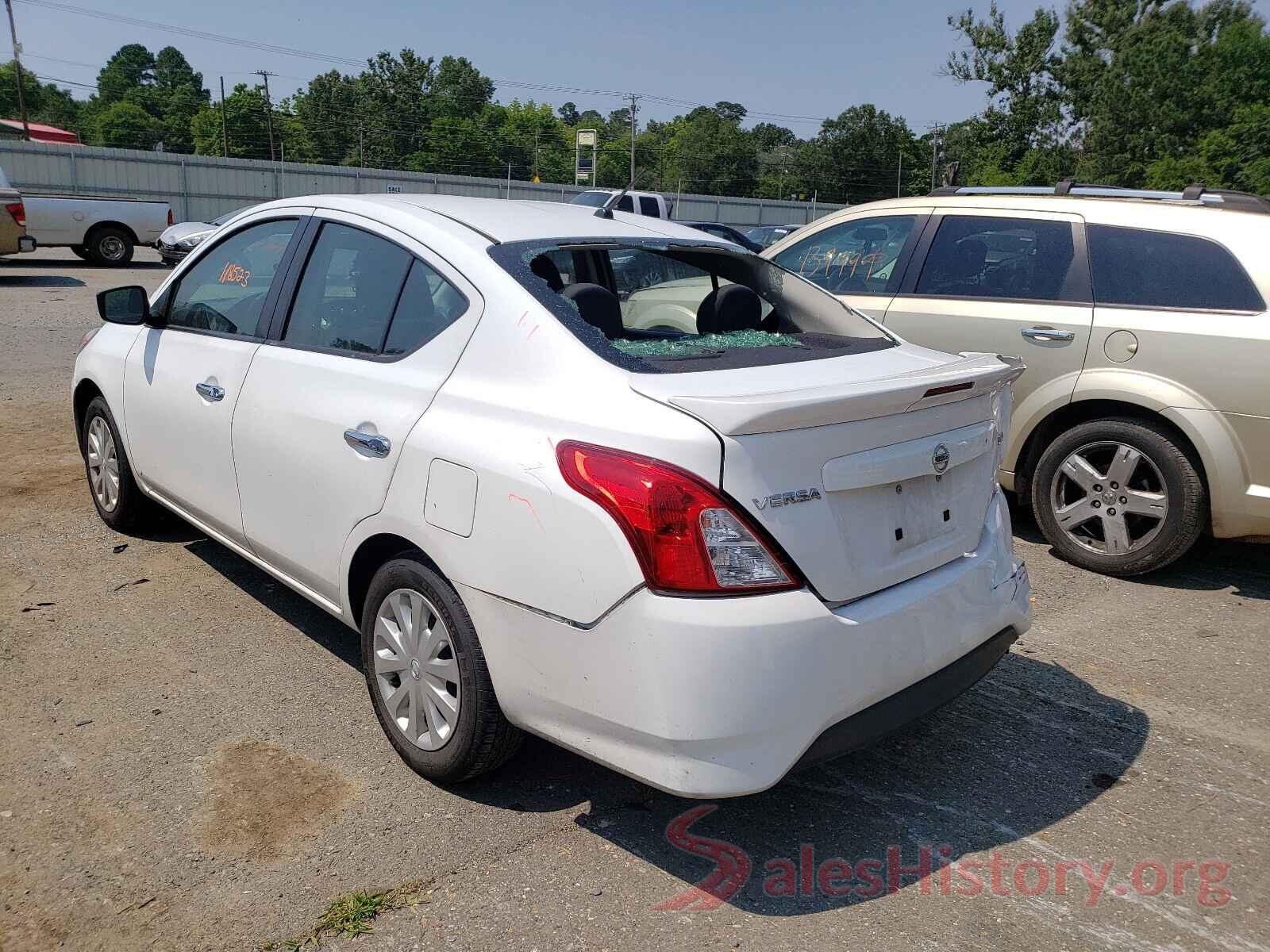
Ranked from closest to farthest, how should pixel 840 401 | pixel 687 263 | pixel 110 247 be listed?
pixel 840 401 < pixel 687 263 < pixel 110 247

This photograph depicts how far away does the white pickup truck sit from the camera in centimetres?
1950

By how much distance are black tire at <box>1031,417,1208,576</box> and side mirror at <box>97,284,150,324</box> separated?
437 cm

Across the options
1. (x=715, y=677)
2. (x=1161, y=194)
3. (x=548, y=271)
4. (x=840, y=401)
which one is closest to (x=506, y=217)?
(x=548, y=271)

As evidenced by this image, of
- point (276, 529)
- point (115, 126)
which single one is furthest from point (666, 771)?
point (115, 126)

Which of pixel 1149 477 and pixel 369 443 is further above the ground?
pixel 369 443

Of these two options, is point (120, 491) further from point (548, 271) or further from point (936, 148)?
point (936, 148)

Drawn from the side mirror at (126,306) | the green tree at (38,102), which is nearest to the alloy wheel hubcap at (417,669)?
the side mirror at (126,306)

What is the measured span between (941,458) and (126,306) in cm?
353

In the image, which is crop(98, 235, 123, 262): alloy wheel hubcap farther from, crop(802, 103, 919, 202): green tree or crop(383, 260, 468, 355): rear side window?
crop(802, 103, 919, 202): green tree

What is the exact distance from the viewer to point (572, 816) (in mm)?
2949

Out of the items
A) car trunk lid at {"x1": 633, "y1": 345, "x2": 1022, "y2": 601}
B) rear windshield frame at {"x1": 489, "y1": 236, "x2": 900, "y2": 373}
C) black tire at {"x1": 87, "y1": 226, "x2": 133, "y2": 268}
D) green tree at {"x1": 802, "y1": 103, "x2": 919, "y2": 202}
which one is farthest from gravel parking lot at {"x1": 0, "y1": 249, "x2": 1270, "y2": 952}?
green tree at {"x1": 802, "y1": 103, "x2": 919, "y2": 202}

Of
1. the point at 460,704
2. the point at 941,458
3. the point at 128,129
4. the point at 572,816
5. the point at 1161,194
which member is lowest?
the point at 572,816

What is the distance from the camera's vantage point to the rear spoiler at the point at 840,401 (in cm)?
238

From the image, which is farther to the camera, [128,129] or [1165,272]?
[128,129]
